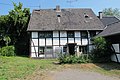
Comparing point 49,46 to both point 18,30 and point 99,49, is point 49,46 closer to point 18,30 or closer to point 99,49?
point 18,30

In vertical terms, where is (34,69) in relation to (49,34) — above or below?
below

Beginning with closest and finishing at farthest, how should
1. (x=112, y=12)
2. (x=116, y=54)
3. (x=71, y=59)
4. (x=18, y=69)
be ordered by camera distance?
(x=18, y=69) → (x=71, y=59) → (x=116, y=54) → (x=112, y=12)

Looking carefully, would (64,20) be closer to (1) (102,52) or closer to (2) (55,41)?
(2) (55,41)

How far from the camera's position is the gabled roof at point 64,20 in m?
33.1

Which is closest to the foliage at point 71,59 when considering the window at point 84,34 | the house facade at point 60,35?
the house facade at point 60,35

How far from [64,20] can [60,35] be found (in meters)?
3.14

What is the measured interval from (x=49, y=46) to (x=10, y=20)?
904 cm

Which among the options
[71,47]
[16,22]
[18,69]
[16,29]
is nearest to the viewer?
[18,69]

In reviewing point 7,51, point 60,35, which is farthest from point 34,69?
point 7,51

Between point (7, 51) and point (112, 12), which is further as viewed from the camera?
point (112, 12)

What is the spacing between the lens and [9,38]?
35406 mm

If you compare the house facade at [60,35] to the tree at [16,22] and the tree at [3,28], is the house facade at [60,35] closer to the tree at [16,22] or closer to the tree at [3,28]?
the tree at [16,22]

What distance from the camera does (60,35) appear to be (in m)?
33.0

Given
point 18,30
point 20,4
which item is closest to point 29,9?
point 20,4
